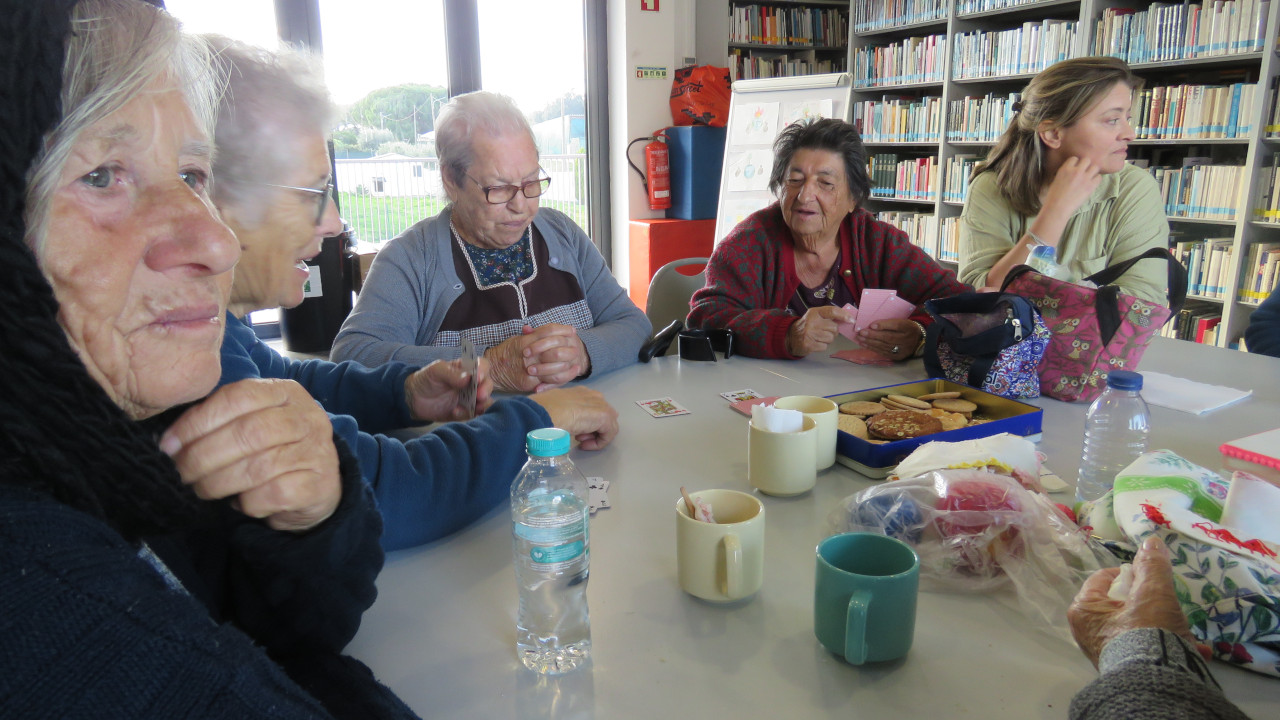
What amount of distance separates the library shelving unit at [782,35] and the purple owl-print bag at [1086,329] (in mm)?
4378

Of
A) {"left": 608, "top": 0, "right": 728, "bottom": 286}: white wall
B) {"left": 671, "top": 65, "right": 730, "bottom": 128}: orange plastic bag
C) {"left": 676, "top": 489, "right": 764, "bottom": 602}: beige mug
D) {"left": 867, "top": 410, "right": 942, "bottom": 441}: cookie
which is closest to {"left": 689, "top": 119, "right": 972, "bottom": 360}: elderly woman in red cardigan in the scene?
{"left": 867, "top": 410, "right": 942, "bottom": 441}: cookie

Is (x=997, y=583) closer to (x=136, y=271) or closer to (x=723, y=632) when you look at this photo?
(x=723, y=632)

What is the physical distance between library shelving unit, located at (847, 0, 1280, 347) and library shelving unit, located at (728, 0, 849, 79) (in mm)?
397

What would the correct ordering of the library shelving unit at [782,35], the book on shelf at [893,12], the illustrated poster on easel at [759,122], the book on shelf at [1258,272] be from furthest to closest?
the library shelving unit at [782,35], the book on shelf at [893,12], the illustrated poster on easel at [759,122], the book on shelf at [1258,272]

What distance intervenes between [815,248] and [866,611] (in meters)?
1.73

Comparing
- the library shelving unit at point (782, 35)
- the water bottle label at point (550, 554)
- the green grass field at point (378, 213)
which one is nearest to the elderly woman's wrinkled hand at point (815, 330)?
the water bottle label at point (550, 554)

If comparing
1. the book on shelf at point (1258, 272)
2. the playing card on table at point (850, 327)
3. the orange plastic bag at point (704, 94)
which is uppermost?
the orange plastic bag at point (704, 94)

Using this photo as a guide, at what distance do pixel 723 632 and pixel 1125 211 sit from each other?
2.26 m

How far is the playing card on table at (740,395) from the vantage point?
1.48 m

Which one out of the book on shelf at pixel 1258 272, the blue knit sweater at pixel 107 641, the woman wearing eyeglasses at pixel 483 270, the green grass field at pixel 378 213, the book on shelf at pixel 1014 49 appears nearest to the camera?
the blue knit sweater at pixel 107 641

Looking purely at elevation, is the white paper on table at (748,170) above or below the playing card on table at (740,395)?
above

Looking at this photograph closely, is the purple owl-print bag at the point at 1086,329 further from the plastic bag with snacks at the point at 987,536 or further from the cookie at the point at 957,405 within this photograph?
the plastic bag with snacks at the point at 987,536

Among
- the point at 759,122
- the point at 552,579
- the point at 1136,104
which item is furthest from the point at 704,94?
the point at 552,579

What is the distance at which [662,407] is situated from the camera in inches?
56.8
